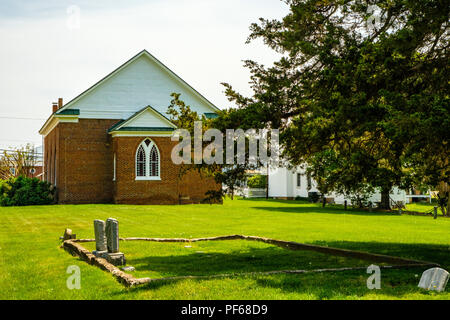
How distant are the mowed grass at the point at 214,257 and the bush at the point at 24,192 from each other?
362 inches

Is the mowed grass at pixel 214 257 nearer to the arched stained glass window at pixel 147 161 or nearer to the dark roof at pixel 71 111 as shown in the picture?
the arched stained glass window at pixel 147 161

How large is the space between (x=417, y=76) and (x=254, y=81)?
3.89 m

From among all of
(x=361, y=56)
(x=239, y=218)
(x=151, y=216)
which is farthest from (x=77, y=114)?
(x=361, y=56)

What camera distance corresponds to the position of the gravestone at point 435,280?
8602 millimetres

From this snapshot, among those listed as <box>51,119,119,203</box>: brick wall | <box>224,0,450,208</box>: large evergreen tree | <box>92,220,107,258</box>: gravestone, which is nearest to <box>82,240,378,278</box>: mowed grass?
<box>92,220,107,258</box>: gravestone

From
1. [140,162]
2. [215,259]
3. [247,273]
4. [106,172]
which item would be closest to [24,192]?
[106,172]

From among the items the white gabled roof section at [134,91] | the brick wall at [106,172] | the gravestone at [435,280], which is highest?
the white gabled roof section at [134,91]

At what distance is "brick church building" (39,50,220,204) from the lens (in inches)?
1380

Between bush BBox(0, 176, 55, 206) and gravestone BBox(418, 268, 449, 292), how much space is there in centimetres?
3221

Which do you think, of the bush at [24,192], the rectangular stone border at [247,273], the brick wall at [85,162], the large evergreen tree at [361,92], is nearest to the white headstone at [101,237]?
the rectangular stone border at [247,273]

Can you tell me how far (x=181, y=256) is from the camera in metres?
13.6

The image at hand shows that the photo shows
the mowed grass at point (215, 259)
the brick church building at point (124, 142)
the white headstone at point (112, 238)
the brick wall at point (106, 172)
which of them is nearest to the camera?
the mowed grass at point (215, 259)

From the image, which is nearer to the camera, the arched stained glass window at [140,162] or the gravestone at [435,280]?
the gravestone at [435,280]

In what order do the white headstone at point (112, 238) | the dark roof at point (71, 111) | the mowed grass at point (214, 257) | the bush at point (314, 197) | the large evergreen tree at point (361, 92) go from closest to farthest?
Result: 1. the mowed grass at point (214, 257)
2. the large evergreen tree at point (361, 92)
3. the white headstone at point (112, 238)
4. the dark roof at point (71, 111)
5. the bush at point (314, 197)
